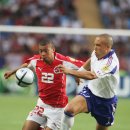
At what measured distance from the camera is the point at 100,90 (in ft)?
29.6

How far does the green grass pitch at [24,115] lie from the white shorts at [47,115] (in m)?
2.68

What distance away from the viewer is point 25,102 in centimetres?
1631

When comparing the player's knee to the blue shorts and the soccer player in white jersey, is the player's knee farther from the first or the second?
the blue shorts

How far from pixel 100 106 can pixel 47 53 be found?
1.12 meters

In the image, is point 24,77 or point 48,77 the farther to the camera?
point 48,77

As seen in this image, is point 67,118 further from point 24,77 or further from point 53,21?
point 53,21

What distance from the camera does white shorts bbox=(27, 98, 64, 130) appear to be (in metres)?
9.03


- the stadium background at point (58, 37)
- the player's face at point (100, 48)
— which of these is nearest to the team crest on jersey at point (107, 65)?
Answer: the player's face at point (100, 48)

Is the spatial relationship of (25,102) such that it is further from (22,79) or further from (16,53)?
(22,79)

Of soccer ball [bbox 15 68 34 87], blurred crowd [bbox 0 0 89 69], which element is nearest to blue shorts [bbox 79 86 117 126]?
soccer ball [bbox 15 68 34 87]

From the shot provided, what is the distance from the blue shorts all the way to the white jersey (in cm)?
7

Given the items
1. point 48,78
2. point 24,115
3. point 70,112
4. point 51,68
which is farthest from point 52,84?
point 24,115

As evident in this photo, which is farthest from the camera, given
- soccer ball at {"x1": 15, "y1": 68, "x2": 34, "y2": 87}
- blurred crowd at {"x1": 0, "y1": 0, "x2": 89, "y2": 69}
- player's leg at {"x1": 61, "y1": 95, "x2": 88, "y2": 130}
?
blurred crowd at {"x1": 0, "y1": 0, "x2": 89, "y2": 69}

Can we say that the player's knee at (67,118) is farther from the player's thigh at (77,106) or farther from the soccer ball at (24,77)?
the soccer ball at (24,77)
